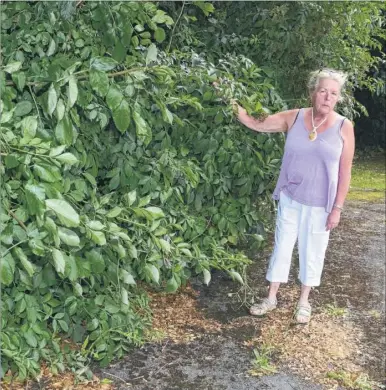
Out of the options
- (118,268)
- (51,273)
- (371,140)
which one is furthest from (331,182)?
(371,140)

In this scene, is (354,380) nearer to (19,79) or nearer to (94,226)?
(94,226)

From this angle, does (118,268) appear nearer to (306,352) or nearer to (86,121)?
(86,121)

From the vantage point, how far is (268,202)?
13.8ft

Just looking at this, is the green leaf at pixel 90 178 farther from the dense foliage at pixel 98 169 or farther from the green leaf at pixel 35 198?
the green leaf at pixel 35 198

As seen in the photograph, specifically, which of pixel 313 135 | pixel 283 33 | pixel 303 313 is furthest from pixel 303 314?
pixel 283 33

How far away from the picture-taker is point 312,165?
330 centimetres

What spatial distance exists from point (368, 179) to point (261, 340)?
6.59 meters

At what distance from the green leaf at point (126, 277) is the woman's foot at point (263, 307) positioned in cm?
120

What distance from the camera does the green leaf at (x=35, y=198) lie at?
1717mm

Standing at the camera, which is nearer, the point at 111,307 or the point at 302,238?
the point at 111,307

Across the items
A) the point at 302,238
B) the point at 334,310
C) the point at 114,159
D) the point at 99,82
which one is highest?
the point at 99,82

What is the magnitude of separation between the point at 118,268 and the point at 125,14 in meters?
1.06

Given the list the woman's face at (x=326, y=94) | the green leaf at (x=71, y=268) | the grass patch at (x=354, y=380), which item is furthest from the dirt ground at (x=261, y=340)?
the woman's face at (x=326, y=94)

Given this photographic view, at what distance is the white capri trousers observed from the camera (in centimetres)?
343
